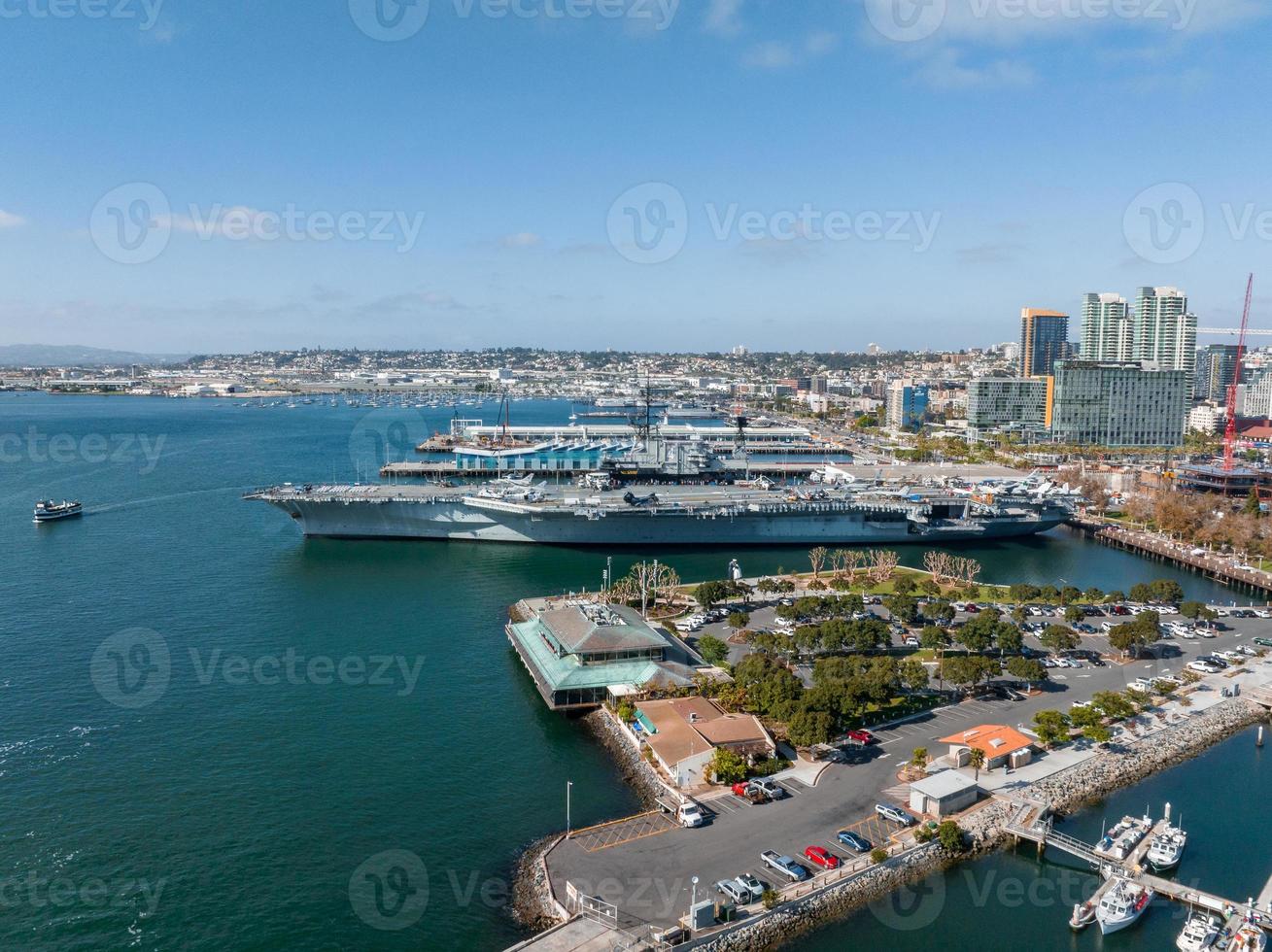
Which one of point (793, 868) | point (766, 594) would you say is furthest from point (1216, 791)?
point (766, 594)

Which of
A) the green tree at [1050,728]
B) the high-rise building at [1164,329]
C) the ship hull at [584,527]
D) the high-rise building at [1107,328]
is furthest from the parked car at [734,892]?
the high-rise building at [1107,328]

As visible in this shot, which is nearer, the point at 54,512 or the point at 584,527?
the point at 584,527

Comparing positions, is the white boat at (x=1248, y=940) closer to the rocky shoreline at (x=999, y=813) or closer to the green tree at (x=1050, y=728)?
the rocky shoreline at (x=999, y=813)

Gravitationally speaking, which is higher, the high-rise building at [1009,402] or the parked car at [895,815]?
the high-rise building at [1009,402]

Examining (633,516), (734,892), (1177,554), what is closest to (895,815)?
(734,892)

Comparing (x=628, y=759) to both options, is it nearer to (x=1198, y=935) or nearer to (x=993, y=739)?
(x=993, y=739)

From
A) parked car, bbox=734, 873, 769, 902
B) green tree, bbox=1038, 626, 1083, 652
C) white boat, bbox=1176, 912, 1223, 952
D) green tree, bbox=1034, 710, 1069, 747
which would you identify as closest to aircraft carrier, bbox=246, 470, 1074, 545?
green tree, bbox=1038, 626, 1083, 652
